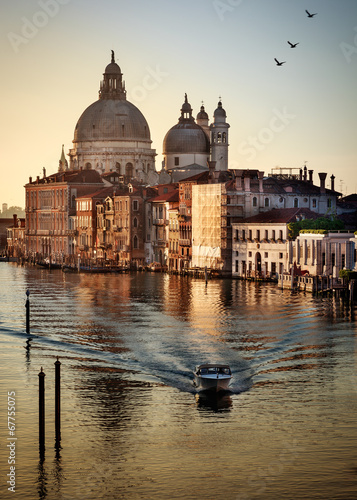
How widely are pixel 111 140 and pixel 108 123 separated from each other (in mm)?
2542

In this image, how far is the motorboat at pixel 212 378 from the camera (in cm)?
3772

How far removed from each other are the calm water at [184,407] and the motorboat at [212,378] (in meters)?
0.52

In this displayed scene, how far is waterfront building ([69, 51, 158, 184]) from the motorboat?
125m

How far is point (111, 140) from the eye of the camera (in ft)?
540

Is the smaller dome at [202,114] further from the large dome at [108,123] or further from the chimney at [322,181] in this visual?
the chimney at [322,181]

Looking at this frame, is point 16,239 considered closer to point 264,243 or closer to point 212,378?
point 264,243

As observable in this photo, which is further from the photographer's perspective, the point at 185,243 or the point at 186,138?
the point at 186,138

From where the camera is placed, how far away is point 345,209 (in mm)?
106188

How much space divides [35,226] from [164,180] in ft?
77.5

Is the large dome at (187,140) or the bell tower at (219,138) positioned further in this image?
the large dome at (187,140)

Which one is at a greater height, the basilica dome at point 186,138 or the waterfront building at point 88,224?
the basilica dome at point 186,138

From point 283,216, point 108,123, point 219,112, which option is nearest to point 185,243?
point 283,216

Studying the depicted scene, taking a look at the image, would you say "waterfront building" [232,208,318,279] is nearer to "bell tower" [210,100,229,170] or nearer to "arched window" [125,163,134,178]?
"bell tower" [210,100,229,170]

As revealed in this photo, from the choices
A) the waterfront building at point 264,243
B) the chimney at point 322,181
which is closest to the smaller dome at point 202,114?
the chimney at point 322,181
